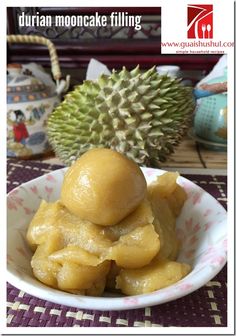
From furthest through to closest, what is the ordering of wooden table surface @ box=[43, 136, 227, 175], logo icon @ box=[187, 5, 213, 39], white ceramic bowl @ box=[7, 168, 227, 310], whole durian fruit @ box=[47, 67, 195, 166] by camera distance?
wooden table surface @ box=[43, 136, 227, 175] < whole durian fruit @ box=[47, 67, 195, 166] < logo icon @ box=[187, 5, 213, 39] < white ceramic bowl @ box=[7, 168, 227, 310]

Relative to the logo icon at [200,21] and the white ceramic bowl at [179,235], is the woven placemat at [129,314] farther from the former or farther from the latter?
the logo icon at [200,21]

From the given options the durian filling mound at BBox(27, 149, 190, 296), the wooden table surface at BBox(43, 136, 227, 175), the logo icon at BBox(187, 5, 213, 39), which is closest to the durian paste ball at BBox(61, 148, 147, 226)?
the durian filling mound at BBox(27, 149, 190, 296)

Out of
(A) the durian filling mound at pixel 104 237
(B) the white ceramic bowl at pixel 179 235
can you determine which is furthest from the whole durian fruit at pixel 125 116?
(A) the durian filling mound at pixel 104 237

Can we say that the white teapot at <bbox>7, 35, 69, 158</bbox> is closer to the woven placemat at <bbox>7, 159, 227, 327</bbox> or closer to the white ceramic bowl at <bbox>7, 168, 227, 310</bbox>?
the white ceramic bowl at <bbox>7, 168, 227, 310</bbox>

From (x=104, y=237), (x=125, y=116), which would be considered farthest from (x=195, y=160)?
(x=104, y=237)

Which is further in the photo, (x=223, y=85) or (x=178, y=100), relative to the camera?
(x=223, y=85)
